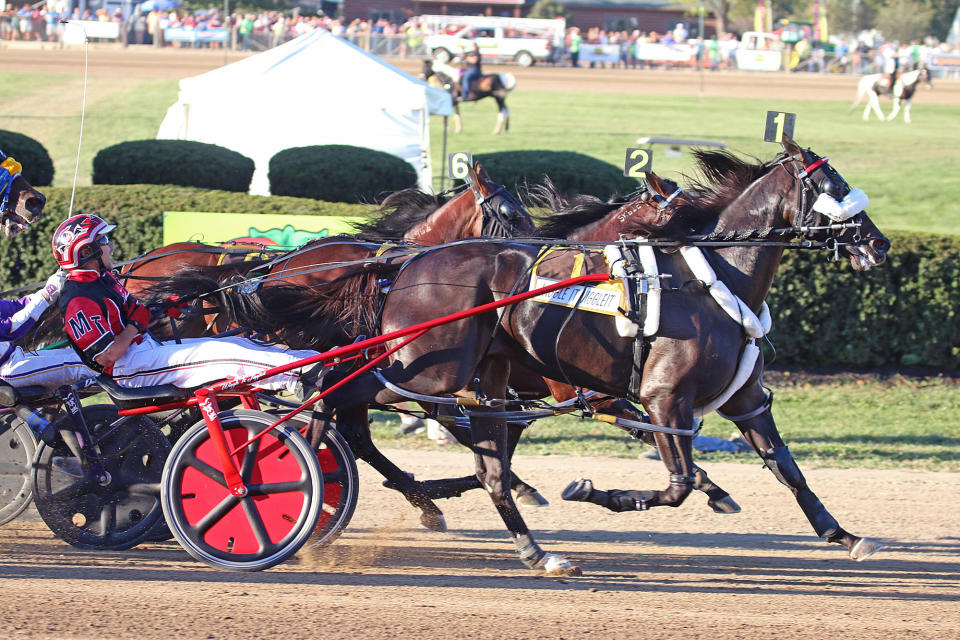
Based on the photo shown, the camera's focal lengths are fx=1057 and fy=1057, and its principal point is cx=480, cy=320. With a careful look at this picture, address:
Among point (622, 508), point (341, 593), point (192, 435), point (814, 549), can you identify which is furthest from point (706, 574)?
point (192, 435)

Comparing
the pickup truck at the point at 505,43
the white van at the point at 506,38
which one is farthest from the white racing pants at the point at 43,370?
the pickup truck at the point at 505,43

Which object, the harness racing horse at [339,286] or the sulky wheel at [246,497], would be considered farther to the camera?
the harness racing horse at [339,286]

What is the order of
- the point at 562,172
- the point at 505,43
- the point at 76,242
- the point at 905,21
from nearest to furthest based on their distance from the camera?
the point at 76,242 < the point at 562,172 < the point at 505,43 < the point at 905,21

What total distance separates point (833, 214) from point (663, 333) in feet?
2.93

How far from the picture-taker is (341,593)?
13.6ft

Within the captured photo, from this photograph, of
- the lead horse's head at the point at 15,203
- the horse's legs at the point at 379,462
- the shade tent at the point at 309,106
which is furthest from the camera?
the shade tent at the point at 309,106

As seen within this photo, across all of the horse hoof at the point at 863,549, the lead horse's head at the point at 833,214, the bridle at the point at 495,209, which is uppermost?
the lead horse's head at the point at 833,214

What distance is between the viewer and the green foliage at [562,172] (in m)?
10.6

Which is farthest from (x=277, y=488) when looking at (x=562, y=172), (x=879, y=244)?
(x=562, y=172)

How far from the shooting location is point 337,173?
1176cm

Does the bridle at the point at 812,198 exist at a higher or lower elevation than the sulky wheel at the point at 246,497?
higher

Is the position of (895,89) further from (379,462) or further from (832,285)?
(379,462)

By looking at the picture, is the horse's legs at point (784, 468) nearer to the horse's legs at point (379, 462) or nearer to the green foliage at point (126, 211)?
the horse's legs at point (379, 462)

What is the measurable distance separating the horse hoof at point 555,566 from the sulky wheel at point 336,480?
84 cm
